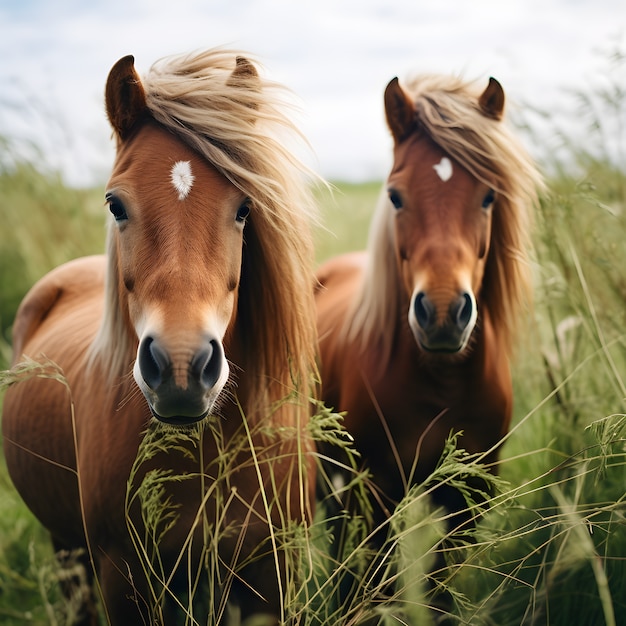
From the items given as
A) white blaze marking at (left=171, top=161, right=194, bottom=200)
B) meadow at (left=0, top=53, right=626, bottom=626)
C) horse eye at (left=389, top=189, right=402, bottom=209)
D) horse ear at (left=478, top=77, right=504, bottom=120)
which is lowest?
meadow at (left=0, top=53, right=626, bottom=626)

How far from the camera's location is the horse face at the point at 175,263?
60.5 inches

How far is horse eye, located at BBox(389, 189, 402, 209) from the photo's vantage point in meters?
2.60

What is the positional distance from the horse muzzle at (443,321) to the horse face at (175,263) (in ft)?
2.53

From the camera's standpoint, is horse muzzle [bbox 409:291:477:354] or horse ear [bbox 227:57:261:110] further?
horse muzzle [bbox 409:291:477:354]

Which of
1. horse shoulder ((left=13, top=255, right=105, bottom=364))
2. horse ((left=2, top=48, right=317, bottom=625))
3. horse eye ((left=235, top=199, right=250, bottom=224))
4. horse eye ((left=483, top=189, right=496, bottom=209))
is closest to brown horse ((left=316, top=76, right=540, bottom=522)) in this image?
horse eye ((left=483, top=189, right=496, bottom=209))

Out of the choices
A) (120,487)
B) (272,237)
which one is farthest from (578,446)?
(120,487)

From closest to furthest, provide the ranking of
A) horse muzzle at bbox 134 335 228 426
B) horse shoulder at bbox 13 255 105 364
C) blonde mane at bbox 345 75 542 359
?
1. horse muzzle at bbox 134 335 228 426
2. blonde mane at bbox 345 75 542 359
3. horse shoulder at bbox 13 255 105 364

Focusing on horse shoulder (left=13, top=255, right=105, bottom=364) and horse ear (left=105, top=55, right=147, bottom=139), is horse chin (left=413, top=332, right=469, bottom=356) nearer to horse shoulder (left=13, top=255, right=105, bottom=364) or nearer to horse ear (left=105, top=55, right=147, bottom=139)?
horse ear (left=105, top=55, right=147, bottom=139)

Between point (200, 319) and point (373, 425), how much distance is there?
127cm

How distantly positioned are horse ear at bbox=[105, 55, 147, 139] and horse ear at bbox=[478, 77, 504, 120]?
4.67 ft

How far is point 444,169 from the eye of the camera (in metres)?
2.53

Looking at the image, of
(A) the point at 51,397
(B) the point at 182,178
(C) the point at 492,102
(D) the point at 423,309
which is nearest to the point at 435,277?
(D) the point at 423,309

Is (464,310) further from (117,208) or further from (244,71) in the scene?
(117,208)

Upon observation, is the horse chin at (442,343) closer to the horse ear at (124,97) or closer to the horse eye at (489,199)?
the horse eye at (489,199)
